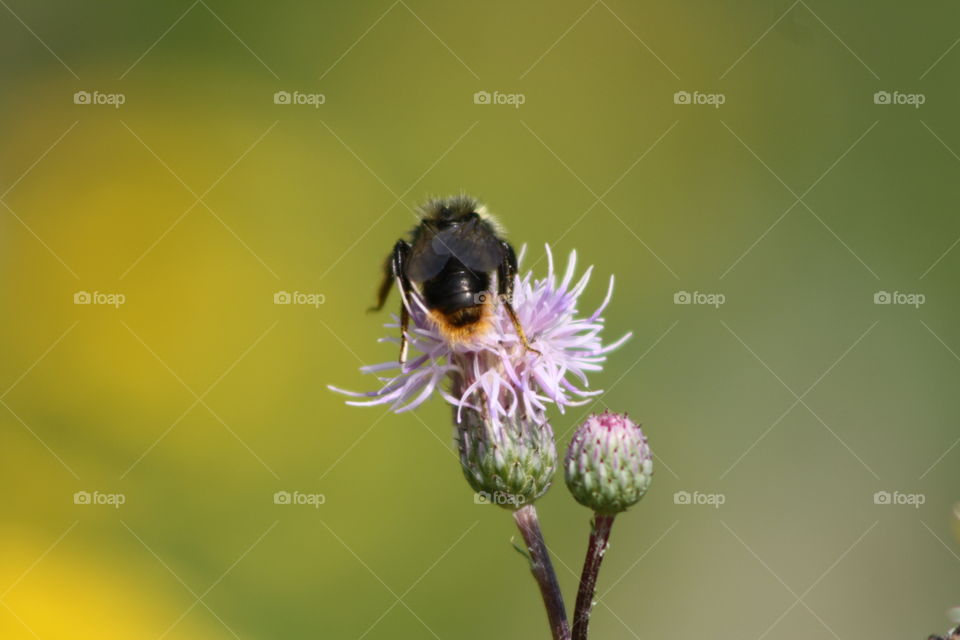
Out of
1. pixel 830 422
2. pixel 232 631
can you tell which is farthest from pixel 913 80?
pixel 232 631

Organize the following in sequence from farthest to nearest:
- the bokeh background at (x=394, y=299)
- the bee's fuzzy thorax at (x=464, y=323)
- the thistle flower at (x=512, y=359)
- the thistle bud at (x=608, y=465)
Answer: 1. the bokeh background at (x=394, y=299)
2. the thistle flower at (x=512, y=359)
3. the bee's fuzzy thorax at (x=464, y=323)
4. the thistle bud at (x=608, y=465)

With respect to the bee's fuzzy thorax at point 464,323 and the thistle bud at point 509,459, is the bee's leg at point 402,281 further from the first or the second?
the thistle bud at point 509,459

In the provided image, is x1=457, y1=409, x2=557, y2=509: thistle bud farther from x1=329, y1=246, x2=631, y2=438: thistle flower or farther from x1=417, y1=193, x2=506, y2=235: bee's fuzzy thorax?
x1=417, y1=193, x2=506, y2=235: bee's fuzzy thorax

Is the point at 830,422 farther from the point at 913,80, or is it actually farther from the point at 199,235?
the point at 199,235

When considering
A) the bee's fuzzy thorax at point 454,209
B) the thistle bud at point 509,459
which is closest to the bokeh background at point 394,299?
the thistle bud at point 509,459

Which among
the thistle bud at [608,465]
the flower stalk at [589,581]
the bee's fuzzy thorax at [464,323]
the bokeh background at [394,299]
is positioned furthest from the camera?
the bokeh background at [394,299]

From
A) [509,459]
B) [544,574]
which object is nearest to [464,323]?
[509,459]

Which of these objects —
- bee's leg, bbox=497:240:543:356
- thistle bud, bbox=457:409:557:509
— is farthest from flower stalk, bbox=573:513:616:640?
bee's leg, bbox=497:240:543:356

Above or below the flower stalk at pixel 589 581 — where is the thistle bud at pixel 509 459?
above
